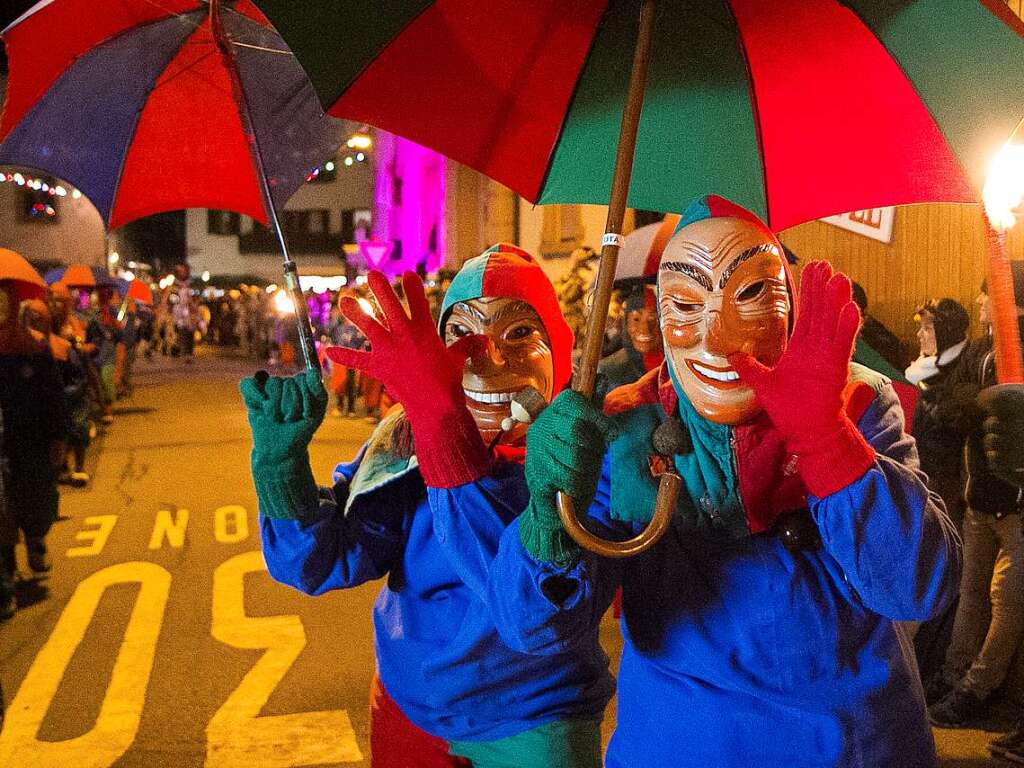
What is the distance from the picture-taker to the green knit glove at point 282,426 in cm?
214

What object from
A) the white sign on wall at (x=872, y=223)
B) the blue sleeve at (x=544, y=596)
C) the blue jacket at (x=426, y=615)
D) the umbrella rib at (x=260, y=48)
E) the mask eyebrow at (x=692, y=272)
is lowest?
the blue jacket at (x=426, y=615)

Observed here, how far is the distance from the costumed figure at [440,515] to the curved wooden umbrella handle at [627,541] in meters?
0.44

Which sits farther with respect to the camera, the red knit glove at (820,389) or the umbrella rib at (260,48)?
the umbrella rib at (260,48)

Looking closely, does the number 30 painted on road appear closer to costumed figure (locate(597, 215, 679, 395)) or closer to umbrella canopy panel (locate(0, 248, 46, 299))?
umbrella canopy panel (locate(0, 248, 46, 299))

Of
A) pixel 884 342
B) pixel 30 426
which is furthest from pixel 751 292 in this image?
pixel 30 426

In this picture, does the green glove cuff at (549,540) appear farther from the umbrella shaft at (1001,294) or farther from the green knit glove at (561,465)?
the umbrella shaft at (1001,294)

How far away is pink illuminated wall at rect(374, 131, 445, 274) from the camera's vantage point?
24081mm

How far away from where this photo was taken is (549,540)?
1.52 meters

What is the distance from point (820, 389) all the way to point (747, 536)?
34 cm

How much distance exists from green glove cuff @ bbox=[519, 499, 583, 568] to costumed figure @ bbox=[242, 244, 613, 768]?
1.38ft

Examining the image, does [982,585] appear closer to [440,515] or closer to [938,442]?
[938,442]

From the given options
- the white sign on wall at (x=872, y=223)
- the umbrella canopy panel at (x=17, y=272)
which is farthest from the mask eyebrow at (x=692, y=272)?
the umbrella canopy panel at (x=17, y=272)

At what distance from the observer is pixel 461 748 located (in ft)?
7.58

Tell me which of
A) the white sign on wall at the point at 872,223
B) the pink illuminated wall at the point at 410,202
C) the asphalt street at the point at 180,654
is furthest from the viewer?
the pink illuminated wall at the point at 410,202
